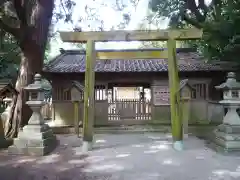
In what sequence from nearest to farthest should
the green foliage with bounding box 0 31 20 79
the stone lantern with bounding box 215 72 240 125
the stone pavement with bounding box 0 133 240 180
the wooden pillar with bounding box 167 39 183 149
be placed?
1. the stone pavement with bounding box 0 133 240 180
2. the stone lantern with bounding box 215 72 240 125
3. the wooden pillar with bounding box 167 39 183 149
4. the green foliage with bounding box 0 31 20 79

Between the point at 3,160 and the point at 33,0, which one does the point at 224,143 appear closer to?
the point at 3,160

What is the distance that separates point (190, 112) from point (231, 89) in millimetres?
6109

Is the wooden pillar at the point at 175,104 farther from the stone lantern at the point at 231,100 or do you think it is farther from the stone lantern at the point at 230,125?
the stone lantern at the point at 231,100

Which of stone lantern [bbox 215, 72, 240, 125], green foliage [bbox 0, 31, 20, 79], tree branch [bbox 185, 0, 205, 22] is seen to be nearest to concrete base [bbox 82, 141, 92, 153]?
stone lantern [bbox 215, 72, 240, 125]

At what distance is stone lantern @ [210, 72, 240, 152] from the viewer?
6.75 metres

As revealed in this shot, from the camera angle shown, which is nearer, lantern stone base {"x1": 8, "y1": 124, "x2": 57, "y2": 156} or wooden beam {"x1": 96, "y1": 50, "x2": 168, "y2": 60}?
lantern stone base {"x1": 8, "y1": 124, "x2": 57, "y2": 156}

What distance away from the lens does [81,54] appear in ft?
54.3

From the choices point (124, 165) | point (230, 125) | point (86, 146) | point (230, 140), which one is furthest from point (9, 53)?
point (230, 140)

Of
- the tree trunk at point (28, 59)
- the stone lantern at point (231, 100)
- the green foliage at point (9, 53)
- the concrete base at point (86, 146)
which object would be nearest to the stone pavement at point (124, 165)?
the concrete base at point (86, 146)

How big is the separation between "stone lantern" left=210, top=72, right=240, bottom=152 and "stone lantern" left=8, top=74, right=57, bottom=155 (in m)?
4.82

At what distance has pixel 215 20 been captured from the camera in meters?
9.24

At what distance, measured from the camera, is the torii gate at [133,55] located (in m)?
7.34

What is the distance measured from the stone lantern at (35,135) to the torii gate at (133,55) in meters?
1.13

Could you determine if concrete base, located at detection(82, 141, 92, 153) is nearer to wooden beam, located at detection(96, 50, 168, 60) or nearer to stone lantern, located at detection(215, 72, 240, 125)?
wooden beam, located at detection(96, 50, 168, 60)
